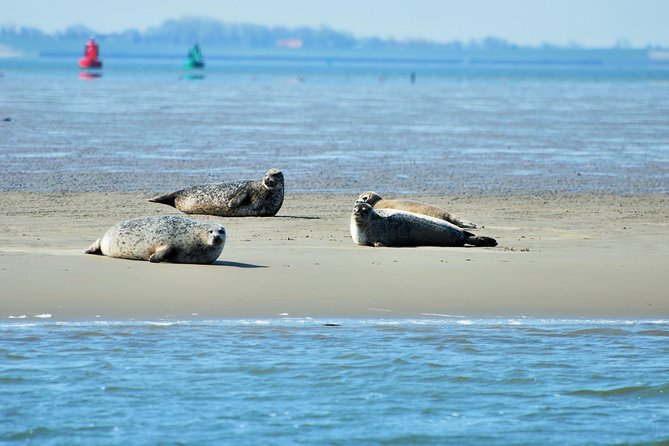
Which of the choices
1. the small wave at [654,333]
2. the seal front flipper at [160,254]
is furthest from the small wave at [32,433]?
the small wave at [654,333]

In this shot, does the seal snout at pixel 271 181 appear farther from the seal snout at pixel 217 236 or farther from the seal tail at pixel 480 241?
the seal snout at pixel 217 236

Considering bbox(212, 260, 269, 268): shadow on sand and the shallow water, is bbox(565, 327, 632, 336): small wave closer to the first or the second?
bbox(212, 260, 269, 268): shadow on sand

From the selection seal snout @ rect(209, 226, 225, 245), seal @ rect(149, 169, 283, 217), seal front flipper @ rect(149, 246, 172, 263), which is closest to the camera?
seal snout @ rect(209, 226, 225, 245)

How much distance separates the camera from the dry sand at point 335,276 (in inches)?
332

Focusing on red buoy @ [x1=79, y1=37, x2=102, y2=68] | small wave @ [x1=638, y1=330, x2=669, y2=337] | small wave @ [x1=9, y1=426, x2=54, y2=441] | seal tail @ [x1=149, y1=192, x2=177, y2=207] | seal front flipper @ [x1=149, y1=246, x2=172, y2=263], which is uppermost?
seal front flipper @ [x1=149, y1=246, x2=172, y2=263]

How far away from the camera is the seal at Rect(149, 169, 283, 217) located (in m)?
12.7

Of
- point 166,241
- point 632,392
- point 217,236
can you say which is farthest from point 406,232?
point 632,392

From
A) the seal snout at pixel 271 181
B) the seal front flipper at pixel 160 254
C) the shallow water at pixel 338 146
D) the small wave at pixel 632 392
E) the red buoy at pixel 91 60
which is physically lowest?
the red buoy at pixel 91 60

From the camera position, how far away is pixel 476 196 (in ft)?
50.3

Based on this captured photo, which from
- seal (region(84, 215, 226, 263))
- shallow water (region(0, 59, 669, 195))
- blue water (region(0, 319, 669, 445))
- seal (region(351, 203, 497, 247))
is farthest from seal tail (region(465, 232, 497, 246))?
shallow water (region(0, 59, 669, 195))

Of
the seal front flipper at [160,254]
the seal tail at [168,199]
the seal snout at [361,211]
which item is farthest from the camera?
the seal tail at [168,199]

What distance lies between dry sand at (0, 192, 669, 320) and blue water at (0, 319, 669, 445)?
346 mm

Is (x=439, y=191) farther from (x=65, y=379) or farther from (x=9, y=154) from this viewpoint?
(x=65, y=379)

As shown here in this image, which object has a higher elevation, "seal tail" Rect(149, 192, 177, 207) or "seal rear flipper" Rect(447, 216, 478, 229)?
"seal rear flipper" Rect(447, 216, 478, 229)
